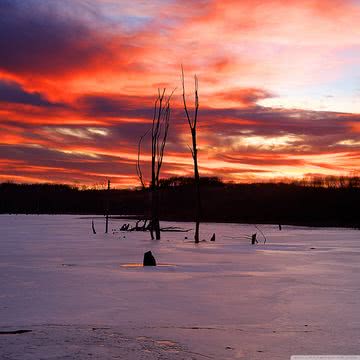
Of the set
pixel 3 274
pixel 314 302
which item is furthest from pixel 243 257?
pixel 314 302

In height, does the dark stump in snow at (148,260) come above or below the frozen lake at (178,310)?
above

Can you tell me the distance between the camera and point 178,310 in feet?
28.2

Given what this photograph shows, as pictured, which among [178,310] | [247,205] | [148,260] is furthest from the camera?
[247,205]

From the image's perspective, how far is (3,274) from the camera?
42.3ft

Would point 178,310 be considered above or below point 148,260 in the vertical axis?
below

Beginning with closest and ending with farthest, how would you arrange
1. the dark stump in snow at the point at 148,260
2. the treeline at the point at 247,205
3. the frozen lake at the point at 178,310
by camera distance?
the frozen lake at the point at 178,310 → the dark stump in snow at the point at 148,260 → the treeline at the point at 247,205

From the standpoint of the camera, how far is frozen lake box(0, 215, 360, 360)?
626 centimetres

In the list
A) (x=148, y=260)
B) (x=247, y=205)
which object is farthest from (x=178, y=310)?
(x=247, y=205)

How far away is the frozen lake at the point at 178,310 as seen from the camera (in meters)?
6.26

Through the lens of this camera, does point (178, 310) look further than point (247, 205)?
No

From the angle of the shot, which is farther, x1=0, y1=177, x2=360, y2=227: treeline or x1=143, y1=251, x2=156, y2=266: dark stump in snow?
x1=0, y1=177, x2=360, y2=227: treeline

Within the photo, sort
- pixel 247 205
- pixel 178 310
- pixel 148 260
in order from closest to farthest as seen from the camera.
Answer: pixel 178 310 → pixel 148 260 → pixel 247 205

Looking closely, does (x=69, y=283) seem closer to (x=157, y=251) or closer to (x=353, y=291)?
(x=353, y=291)

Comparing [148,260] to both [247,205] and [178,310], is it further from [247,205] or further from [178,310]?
[247,205]
